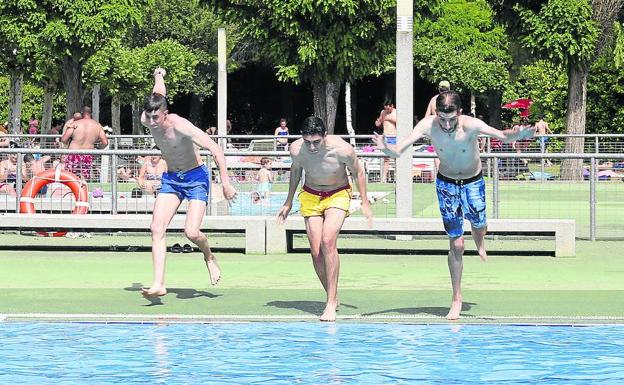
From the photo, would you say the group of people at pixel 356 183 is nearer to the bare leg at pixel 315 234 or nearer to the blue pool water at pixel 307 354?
the bare leg at pixel 315 234

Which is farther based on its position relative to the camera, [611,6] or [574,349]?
[611,6]

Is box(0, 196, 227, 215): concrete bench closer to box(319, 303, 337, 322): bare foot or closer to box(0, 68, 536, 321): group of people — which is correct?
box(0, 68, 536, 321): group of people

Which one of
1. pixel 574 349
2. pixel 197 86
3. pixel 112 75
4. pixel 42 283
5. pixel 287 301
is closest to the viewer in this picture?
pixel 574 349

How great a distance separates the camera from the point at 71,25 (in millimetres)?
42938

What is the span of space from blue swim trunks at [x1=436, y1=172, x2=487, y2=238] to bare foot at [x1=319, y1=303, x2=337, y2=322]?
3.68 ft

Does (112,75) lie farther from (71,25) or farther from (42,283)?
(42,283)

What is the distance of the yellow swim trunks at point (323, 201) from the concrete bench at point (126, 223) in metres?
5.64

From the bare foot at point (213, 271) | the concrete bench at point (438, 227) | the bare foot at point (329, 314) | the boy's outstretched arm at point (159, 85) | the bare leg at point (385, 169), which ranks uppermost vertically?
the boy's outstretched arm at point (159, 85)

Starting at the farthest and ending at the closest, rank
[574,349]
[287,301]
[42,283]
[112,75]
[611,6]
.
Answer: [112,75], [611,6], [42,283], [287,301], [574,349]

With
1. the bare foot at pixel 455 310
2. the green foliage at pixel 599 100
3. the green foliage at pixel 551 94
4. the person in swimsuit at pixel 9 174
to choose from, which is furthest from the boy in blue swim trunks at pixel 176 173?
the green foliage at pixel 599 100

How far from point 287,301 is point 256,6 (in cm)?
3057

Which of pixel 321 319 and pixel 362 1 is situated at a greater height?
pixel 362 1

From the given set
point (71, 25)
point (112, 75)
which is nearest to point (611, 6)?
point (71, 25)

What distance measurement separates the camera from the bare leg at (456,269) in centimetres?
1199
